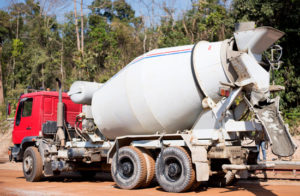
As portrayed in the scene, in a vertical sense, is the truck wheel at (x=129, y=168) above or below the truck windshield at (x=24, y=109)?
below

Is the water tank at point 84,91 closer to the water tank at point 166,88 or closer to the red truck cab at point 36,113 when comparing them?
the water tank at point 166,88

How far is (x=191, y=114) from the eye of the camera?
28.6 ft

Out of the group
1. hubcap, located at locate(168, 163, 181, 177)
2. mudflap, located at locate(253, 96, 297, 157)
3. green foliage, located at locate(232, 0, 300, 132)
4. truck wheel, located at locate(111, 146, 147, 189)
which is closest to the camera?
mudflap, located at locate(253, 96, 297, 157)

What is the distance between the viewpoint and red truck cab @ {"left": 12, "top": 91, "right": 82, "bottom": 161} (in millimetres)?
12086

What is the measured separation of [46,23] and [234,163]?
3956 centimetres

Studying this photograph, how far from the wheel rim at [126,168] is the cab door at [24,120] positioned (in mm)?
4318

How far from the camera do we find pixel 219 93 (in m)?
8.15

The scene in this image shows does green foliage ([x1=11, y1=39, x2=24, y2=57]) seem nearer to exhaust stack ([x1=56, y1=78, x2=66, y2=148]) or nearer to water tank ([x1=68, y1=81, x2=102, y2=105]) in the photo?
exhaust stack ([x1=56, y1=78, x2=66, y2=148])

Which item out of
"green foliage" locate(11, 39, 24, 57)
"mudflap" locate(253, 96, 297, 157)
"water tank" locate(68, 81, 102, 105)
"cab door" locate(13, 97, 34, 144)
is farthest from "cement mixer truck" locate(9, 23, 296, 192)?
"green foliage" locate(11, 39, 24, 57)

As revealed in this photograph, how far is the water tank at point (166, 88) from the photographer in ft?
27.4

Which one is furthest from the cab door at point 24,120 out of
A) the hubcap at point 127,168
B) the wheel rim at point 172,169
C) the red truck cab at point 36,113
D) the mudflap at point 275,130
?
the mudflap at point 275,130

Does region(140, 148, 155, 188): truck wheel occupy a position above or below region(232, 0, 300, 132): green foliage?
below

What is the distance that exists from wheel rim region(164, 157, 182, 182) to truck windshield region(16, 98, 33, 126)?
596 centimetres

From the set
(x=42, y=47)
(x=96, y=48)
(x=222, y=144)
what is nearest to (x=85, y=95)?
(x=222, y=144)
